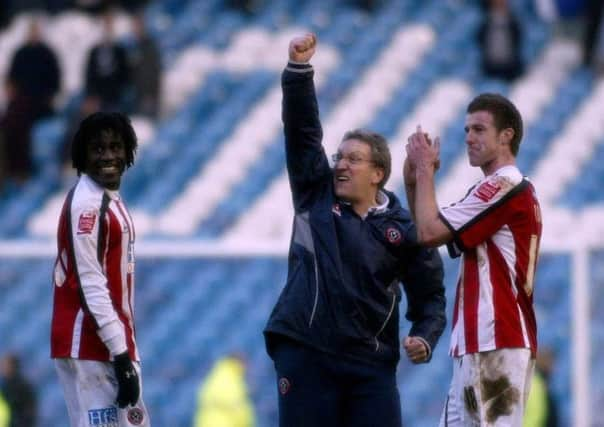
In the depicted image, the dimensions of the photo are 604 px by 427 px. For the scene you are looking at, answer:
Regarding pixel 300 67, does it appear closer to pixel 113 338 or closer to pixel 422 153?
pixel 422 153

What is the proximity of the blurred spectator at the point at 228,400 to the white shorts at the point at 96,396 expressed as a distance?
6098 millimetres

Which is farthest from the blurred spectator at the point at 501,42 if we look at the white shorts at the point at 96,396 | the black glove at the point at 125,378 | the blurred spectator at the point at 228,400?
the black glove at the point at 125,378

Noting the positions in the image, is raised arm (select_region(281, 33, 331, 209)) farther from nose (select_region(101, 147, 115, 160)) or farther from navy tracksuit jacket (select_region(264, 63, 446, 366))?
nose (select_region(101, 147, 115, 160))

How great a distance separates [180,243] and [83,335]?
721 cm

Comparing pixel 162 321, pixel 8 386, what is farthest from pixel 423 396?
pixel 8 386

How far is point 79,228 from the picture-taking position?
23.5 feet

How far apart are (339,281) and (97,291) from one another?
986 mm

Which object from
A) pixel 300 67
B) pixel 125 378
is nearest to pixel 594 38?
pixel 300 67

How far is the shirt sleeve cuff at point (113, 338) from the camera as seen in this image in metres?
7.14

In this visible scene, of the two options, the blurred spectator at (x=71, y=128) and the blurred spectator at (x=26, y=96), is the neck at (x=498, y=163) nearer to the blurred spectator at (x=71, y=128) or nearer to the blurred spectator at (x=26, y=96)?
the blurred spectator at (x=71, y=128)

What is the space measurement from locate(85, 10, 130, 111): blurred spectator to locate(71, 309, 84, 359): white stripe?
31.1 ft

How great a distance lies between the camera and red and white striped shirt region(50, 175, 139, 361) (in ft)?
23.5

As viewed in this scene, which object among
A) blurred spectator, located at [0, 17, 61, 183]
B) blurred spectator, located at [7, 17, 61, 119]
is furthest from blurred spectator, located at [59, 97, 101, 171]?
blurred spectator, located at [7, 17, 61, 119]

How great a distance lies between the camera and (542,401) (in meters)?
13.4
